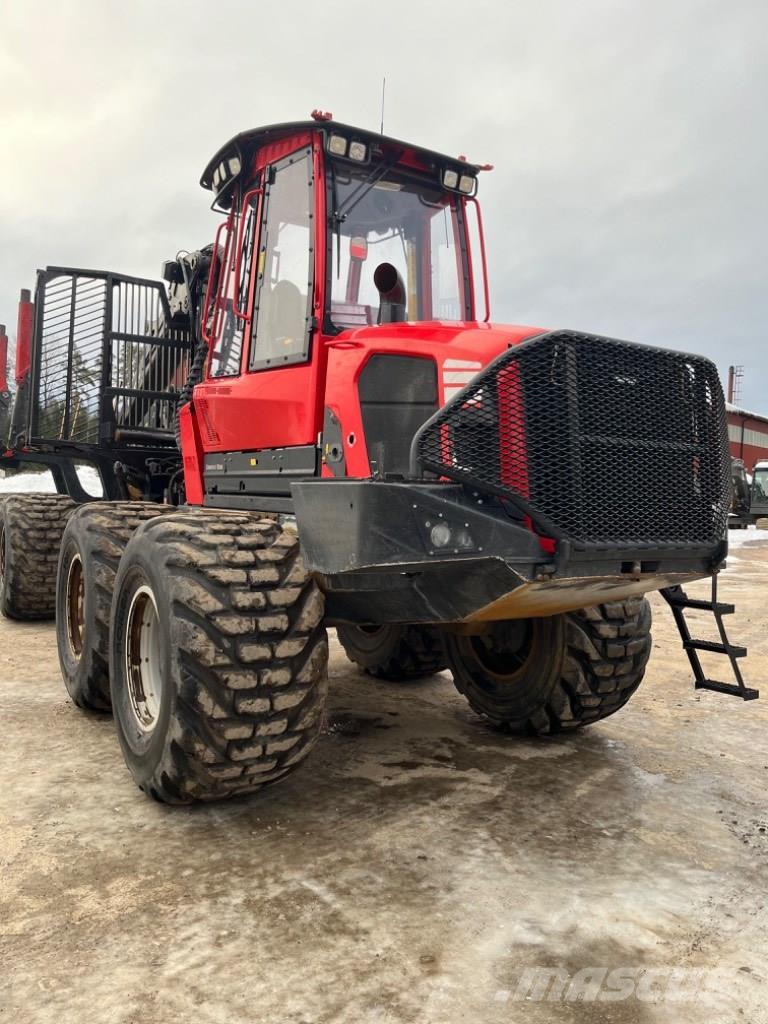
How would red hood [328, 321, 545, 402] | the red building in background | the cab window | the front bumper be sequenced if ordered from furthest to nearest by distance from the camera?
the red building in background, the cab window, red hood [328, 321, 545, 402], the front bumper

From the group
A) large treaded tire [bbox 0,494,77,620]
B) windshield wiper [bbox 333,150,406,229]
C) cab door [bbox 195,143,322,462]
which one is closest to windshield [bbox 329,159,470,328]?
windshield wiper [bbox 333,150,406,229]

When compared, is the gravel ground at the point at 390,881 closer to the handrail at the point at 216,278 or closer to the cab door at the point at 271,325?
the cab door at the point at 271,325

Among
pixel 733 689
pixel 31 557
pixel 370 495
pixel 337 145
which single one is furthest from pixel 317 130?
pixel 31 557

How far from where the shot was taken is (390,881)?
2895 millimetres

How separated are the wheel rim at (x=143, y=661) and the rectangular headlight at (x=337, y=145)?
211 cm

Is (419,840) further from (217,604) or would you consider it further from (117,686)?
(117,686)

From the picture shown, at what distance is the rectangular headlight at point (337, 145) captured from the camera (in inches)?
150

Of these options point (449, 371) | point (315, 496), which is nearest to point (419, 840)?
point (315, 496)

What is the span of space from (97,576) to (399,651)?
6.72 feet

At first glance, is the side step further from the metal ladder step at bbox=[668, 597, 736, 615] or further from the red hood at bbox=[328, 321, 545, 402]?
the red hood at bbox=[328, 321, 545, 402]

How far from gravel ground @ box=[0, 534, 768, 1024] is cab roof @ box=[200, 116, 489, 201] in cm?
292

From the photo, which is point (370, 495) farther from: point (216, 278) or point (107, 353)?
point (107, 353)

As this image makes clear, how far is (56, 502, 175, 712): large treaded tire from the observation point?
4539 mm

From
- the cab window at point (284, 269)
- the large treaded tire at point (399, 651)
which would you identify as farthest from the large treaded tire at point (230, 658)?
the large treaded tire at point (399, 651)
